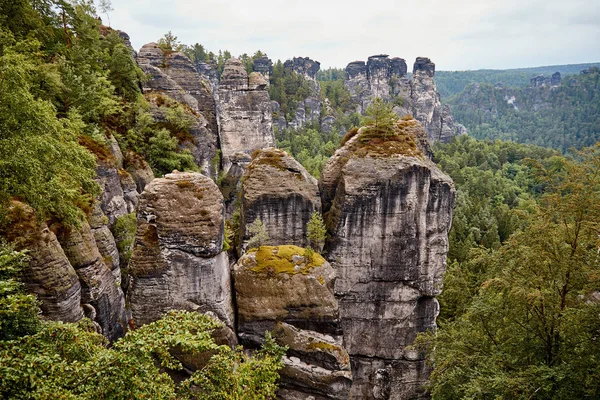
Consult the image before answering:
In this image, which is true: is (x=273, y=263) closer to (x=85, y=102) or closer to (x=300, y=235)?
(x=300, y=235)

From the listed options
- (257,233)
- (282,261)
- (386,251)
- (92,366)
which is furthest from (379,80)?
(92,366)

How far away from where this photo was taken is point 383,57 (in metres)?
122

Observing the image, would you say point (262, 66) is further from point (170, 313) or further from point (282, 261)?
point (170, 313)

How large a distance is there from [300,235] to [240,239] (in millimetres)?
3480

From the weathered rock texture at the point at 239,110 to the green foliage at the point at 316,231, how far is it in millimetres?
24896

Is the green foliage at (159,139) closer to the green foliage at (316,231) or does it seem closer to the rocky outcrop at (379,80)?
the green foliage at (316,231)

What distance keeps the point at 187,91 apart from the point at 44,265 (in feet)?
96.6

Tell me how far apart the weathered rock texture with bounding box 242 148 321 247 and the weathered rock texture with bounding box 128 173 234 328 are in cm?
555

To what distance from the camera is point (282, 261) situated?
16.5 metres

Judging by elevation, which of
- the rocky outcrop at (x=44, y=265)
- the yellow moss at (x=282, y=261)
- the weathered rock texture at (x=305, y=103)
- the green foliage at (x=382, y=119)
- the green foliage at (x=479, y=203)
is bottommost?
the green foliage at (x=479, y=203)

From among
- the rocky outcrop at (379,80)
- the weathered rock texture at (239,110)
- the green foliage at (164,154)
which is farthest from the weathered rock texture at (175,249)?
the rocky outcrop at (379,80)

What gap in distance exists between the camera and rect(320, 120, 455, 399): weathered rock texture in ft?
66.2

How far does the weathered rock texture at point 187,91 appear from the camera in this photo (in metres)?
32.8

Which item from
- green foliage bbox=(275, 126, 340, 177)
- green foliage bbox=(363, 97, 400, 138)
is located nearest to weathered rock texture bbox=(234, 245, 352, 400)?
green foliage bbox=(363, 97, 400, 138)
